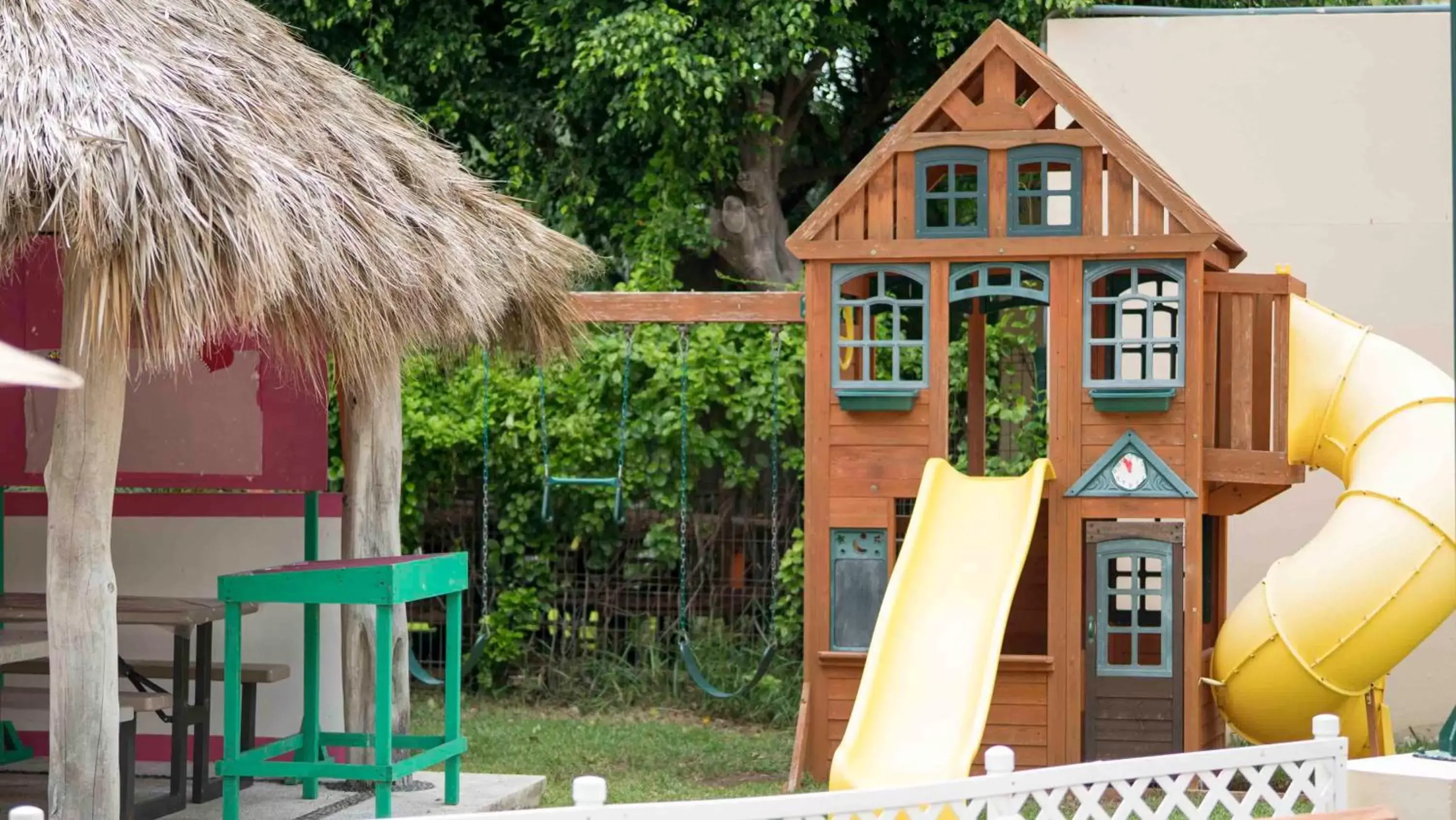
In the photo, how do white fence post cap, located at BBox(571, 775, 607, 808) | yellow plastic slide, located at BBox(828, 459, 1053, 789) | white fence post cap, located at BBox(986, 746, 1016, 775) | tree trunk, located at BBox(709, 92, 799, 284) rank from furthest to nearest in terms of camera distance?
tree trunk, located at BBox(709, 92, 799, 284) < yellow plastic slide, located at BBox(828, 459, 1053, 789) < white fence post cap, located at BBox(986, 746, 1016, 775) < white fence post cap, located at BBox(571, 775, 607, 808)

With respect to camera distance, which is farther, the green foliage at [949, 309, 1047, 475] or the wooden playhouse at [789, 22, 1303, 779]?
the green foliage at [949, 309, 1047, 475]

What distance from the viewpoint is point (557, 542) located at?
12047 mm

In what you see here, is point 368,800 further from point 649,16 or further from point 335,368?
point 649,16

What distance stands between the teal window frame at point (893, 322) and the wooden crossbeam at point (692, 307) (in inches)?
12.0

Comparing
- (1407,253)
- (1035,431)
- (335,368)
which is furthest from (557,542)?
(1407,253)

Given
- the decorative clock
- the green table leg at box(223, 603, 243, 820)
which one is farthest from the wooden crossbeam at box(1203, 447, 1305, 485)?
the green table leg at box(223, 603, 243, 820)

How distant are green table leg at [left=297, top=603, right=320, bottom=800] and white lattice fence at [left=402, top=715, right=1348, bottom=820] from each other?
2883 millimetres

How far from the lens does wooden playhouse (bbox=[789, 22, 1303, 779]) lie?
835 cm

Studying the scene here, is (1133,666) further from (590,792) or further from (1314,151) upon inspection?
(590,792)

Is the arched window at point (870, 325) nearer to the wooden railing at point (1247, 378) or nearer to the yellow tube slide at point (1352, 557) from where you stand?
the wooden railing at point (1247, 378)

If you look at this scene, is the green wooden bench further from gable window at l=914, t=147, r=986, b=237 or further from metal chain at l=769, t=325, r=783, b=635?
gable window at l=914, t=147, r=986, b=237

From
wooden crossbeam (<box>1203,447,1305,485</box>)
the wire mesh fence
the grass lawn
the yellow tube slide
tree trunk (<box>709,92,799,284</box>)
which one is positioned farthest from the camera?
tree trunk (<box>709,92,799,284</box>)

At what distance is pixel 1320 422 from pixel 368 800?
5.08 m

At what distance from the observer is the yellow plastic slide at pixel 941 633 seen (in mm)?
7156
